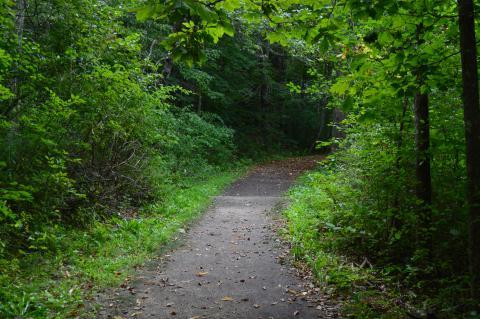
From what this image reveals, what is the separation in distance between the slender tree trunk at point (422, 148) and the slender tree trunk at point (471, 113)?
206 cm

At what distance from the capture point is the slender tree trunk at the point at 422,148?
6.49 m

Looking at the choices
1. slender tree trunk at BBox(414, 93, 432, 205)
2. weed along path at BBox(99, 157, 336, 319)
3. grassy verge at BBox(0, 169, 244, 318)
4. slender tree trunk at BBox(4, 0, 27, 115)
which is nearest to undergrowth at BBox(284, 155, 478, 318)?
weed along path at BBox(99, 157, 336, 319)

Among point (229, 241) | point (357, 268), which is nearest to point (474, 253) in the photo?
point (357, 268)

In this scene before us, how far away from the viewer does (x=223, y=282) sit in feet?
22.4

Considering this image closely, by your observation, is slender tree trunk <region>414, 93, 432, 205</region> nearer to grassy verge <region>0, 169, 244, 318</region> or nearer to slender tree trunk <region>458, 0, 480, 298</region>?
slender tree trunk <region>458, 0, 480, 298</region>

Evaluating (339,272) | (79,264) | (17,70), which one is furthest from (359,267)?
(17,70)

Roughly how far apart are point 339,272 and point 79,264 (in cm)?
424

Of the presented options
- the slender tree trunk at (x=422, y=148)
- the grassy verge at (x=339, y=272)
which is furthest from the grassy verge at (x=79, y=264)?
the slender tree trunk at (x=422, y=148)

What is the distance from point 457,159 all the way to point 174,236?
5.95m

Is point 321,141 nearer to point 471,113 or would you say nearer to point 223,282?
point 223,282

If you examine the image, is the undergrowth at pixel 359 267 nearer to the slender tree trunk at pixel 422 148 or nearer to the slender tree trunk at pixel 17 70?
the slender tree trunk at pixel 422 148

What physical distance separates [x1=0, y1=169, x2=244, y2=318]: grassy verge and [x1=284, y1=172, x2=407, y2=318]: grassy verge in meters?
2.97

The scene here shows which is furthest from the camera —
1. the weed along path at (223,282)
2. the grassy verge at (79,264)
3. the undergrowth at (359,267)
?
the weed along path at (223,282)

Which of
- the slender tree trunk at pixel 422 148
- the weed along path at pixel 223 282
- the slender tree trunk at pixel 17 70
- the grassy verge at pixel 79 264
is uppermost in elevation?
the slender tree trunk at pixel 17 70
